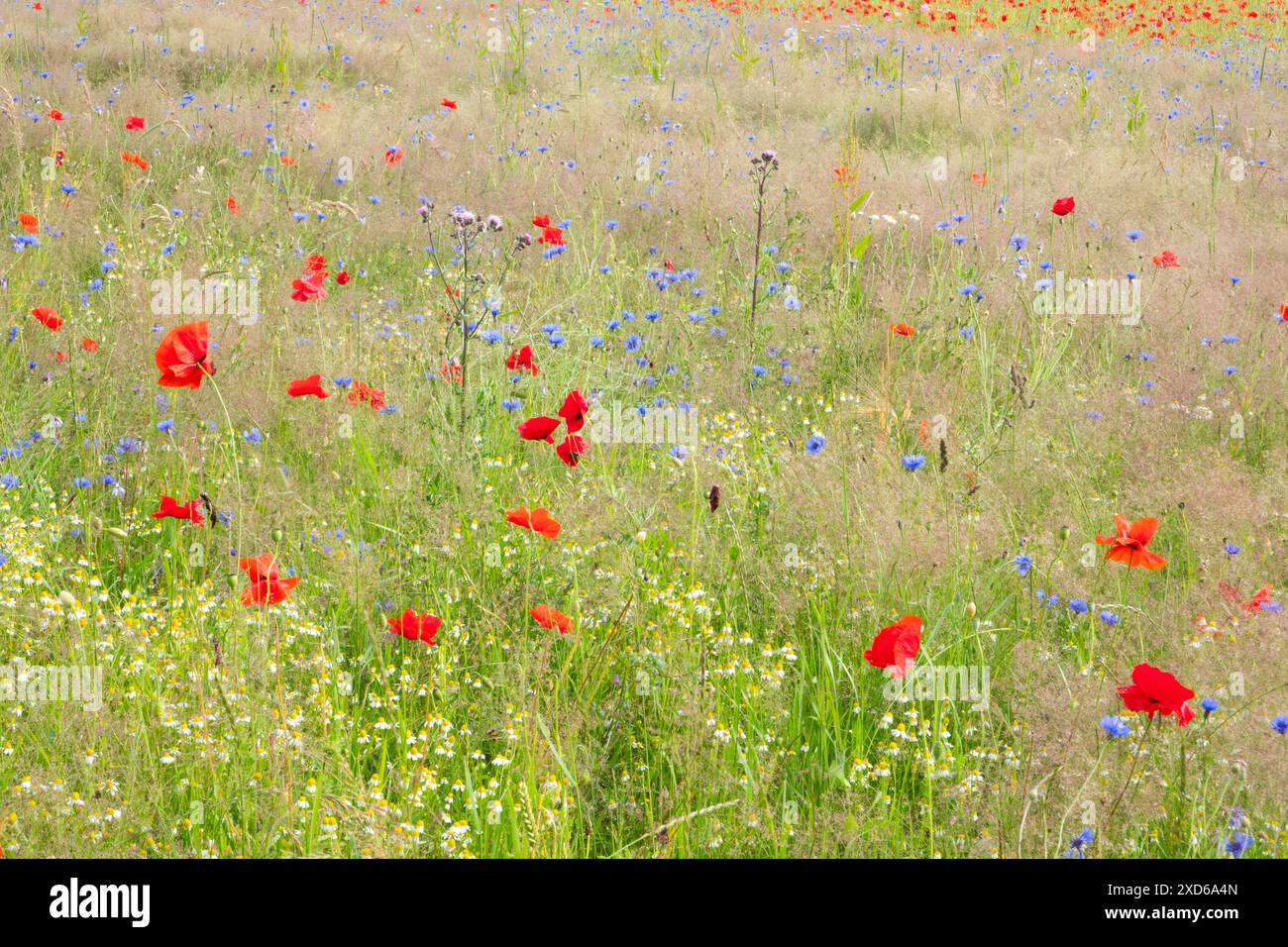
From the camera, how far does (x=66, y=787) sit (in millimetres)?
1833

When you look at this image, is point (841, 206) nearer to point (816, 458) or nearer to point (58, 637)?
point (816, 458)

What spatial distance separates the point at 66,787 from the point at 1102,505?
7.97 feet

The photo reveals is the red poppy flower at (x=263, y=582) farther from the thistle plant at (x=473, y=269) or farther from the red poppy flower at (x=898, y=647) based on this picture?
the thistle plant at (x=473, y=269)

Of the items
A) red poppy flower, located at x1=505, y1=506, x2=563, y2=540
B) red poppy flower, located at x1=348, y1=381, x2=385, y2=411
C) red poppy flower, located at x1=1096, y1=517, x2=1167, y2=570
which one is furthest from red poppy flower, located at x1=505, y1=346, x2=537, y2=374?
red poppy flower, located at x1=1096, y1=517, x2=1167, y2=570

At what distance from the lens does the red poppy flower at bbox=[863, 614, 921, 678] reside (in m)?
1.90

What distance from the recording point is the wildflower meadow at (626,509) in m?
1.90

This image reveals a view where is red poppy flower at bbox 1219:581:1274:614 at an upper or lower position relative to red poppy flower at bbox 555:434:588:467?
lower

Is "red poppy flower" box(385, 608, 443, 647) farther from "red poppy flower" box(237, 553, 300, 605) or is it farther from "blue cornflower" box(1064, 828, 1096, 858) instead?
"blue cornflower" box(1064, 828, 1096, 858)

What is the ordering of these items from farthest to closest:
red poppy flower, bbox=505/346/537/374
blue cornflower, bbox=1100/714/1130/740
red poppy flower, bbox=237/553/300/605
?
red poppy flower, bbox=505/346/537/374 → red poppy flower, bbox=237/553/300/605 → blue cornflower, bbox=1100/714/1130/740

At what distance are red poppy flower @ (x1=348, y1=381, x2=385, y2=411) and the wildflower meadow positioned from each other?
0.05 m

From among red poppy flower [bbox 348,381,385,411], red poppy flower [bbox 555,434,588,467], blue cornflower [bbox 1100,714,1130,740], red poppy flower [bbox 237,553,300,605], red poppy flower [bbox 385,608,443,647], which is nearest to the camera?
blue cornflower [bbox 1100,714,1130,740]

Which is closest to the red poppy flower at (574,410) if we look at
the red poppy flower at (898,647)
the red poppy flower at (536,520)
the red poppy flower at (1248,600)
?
the red poppy flower at (536,520)

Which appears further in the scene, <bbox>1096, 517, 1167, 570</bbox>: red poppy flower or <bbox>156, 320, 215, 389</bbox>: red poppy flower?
<bbox>156, 320, 215, 389</bbox>: red poppy flower

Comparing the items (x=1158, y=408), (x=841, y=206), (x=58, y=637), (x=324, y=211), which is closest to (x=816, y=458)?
(x=1158, y=408)
